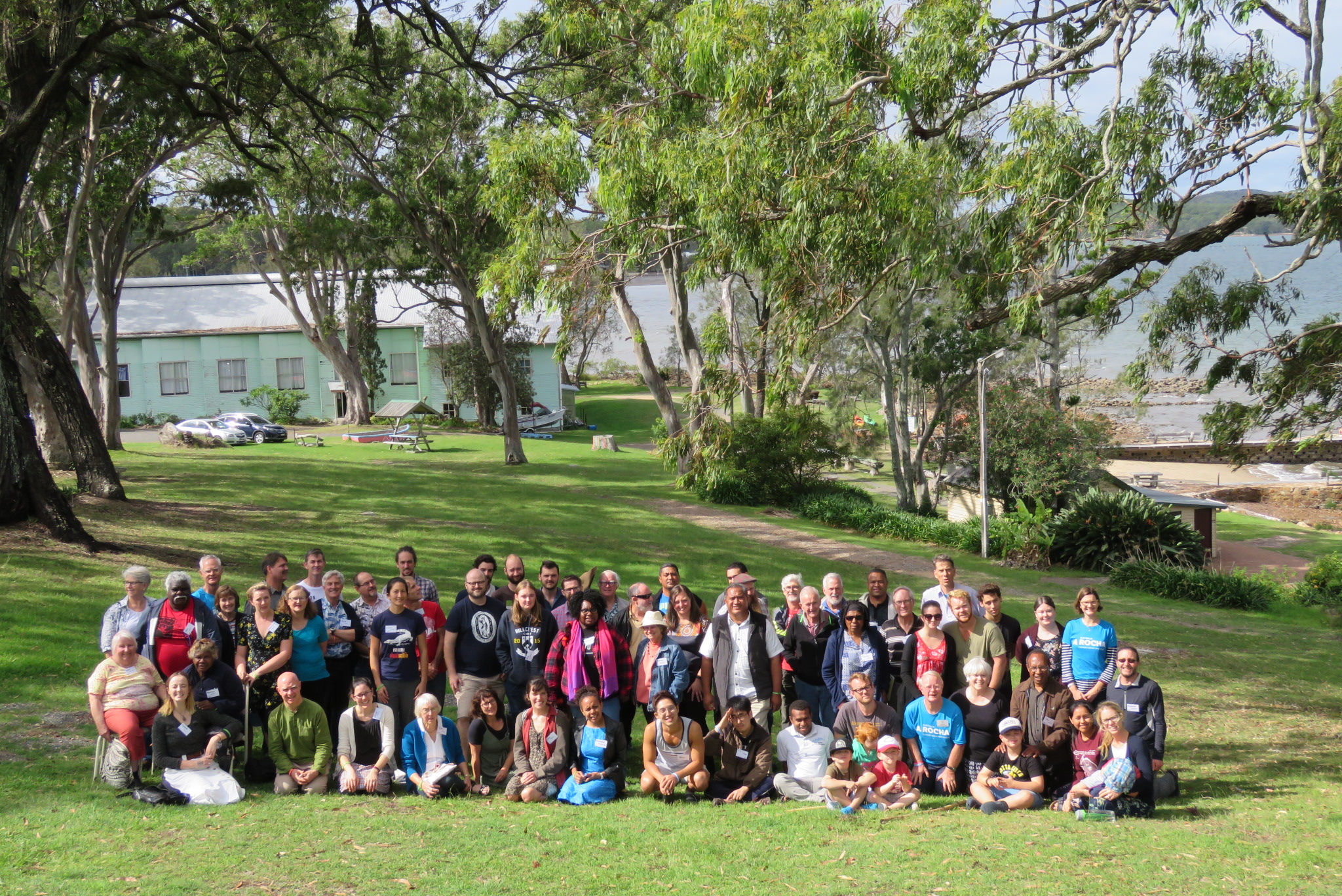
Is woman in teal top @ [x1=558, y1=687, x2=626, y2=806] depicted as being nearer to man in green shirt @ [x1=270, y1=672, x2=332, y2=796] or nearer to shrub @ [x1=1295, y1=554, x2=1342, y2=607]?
man in green shirt @ [x1=270, y1=672, x2=332, y2=796]

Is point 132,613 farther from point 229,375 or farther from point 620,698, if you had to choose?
point 229,375

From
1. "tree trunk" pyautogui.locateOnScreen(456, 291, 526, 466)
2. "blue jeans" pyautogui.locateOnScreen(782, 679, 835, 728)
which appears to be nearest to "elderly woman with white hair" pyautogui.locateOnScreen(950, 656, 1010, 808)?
"blue jeans" pyautogui.locateOnScreen(782, 679, 835, 728)

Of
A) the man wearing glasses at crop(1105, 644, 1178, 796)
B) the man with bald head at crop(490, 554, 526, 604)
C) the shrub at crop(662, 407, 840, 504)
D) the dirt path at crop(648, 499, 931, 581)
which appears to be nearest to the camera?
the man wearing glasses at crop(1105, 644, 1178, 796)

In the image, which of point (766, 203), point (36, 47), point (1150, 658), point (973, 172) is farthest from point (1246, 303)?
point (36, 47)

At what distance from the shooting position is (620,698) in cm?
823

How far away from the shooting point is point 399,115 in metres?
27.0

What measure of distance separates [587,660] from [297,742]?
2098mm

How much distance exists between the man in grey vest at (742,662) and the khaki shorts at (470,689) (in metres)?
1.57

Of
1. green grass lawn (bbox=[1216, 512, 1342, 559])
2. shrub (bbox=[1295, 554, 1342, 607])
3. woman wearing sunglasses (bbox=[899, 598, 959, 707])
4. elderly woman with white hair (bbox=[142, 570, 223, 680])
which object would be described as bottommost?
green grass lawn (bbox=[1216, 512, 1342, 559])

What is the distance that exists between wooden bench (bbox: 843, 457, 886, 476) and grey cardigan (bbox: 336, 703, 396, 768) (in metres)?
35.1

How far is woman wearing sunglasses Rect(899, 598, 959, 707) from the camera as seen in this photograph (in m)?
8.22

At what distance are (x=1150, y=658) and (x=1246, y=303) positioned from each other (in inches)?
177

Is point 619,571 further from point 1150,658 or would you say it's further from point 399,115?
point 399,115

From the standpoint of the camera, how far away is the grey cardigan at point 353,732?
7.62 metres
